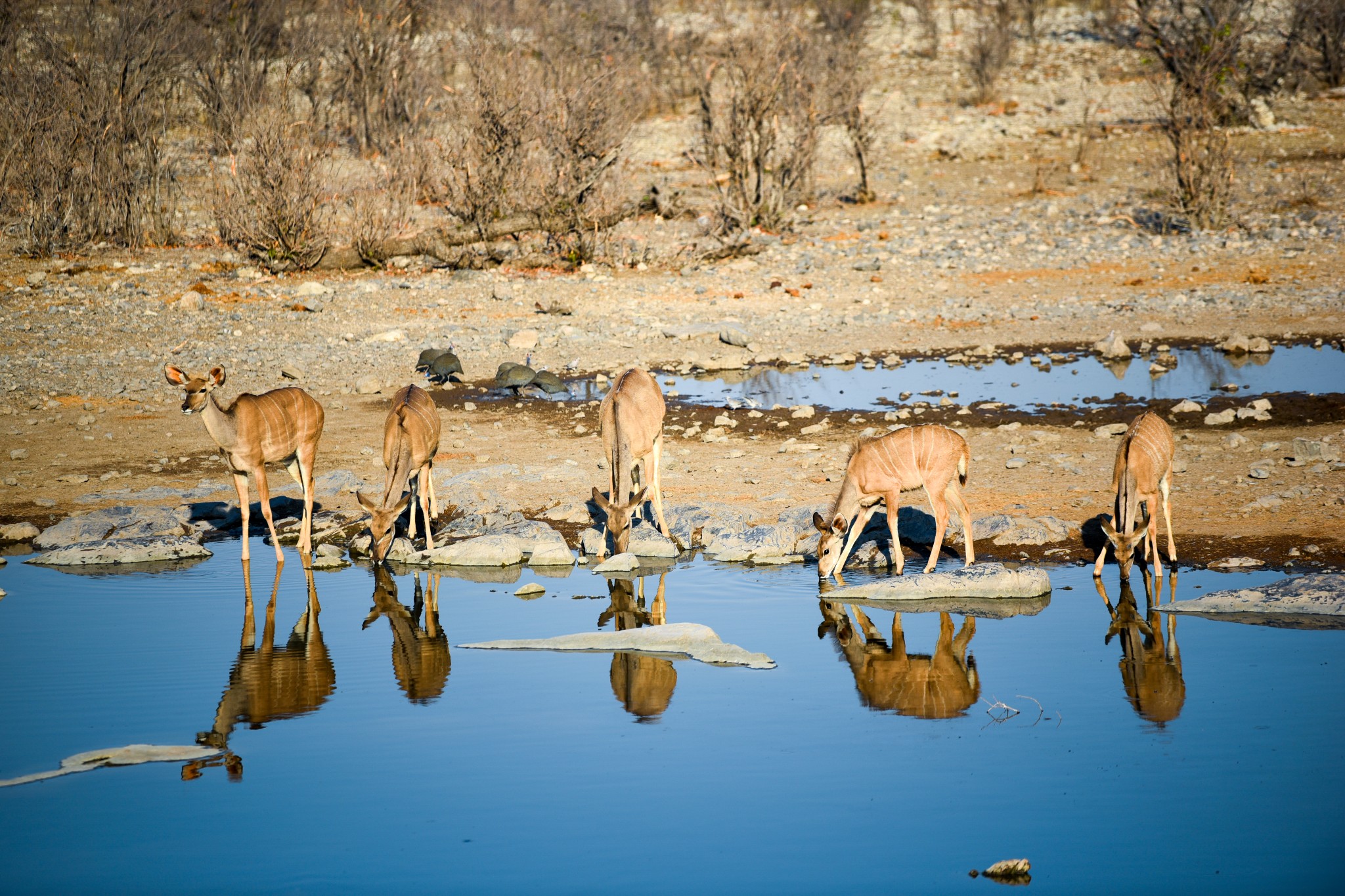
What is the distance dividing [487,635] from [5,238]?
1941 centimetres

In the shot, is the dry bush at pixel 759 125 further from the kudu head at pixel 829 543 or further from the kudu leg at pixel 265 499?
the kudu head at pixel 829 543

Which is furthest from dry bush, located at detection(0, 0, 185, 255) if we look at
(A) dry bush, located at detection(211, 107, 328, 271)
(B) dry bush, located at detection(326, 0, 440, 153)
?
(B) dry bush, located at detection(326, 0, 440, 153)

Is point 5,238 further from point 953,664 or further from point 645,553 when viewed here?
point 953,664

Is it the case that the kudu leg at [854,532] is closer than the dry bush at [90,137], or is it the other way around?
the kudu leg at [854,532]

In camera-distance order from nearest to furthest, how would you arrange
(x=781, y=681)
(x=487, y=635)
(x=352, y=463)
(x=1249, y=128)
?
(x=781, y=681) < (x=487, y=635) < (x=352, y=463) < (x=1249, y=128)

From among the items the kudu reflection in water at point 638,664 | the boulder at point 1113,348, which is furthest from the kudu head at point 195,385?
the boulder at point 1113,348

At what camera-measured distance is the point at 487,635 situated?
333 inches

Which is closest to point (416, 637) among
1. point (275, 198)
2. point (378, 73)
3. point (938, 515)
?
point (938, 515)

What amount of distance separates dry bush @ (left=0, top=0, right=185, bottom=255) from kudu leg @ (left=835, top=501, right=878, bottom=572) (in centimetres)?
1894

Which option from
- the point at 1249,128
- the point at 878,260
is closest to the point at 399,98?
the point at 878,260

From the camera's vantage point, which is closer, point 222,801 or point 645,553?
point 222,801

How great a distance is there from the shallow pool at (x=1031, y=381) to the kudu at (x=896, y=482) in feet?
15.5

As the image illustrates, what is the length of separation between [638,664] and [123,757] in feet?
9.47

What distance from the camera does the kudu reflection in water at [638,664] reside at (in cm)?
716
